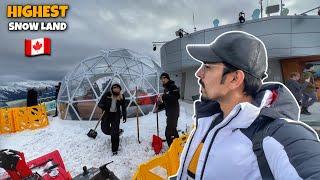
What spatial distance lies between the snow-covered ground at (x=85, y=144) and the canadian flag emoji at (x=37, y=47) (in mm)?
3018

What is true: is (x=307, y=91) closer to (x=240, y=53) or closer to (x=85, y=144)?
(x=85, y=144)

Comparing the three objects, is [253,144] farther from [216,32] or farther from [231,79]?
A: [216,32]

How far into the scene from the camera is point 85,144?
8742mm

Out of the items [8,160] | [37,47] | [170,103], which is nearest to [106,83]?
[37,47]

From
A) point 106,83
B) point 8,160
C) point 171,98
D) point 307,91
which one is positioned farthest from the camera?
point 106,83

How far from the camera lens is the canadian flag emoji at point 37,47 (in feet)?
38.9

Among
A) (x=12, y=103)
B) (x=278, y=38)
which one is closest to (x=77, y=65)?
(x=12, y=103)

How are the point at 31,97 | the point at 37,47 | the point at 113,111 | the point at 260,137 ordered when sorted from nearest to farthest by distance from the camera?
1. the point at 260,137
2. the point at 113,111
3. the point at 37,47
4. the point at 31,97

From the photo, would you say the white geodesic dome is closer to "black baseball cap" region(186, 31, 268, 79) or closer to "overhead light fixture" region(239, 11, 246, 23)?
"overhead light fixture" region(239, 11, 246, 23)

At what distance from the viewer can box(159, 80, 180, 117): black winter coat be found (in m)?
7.86

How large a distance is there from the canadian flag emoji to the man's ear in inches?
453

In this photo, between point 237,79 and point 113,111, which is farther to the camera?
point 113,111

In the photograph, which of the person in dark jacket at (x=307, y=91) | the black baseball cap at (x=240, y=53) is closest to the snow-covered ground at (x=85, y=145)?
the person in dark jacket at (x=307, y=91)

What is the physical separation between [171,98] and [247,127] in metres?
6.62
